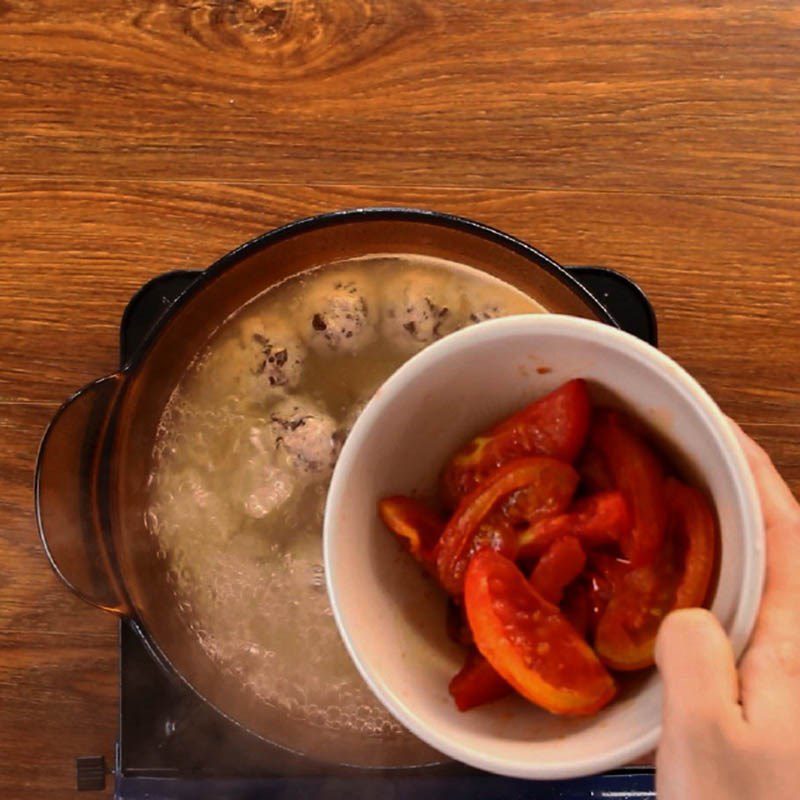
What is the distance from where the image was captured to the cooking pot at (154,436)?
2.03 feet

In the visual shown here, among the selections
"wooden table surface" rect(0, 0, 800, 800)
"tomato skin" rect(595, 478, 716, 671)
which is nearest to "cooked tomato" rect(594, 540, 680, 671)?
"tomato skin" rect(595, 478, 716, 671)

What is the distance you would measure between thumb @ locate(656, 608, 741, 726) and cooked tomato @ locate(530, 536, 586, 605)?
0.19ft

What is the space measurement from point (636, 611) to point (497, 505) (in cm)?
8

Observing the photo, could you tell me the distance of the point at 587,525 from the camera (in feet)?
1.46

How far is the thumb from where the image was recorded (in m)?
0.38

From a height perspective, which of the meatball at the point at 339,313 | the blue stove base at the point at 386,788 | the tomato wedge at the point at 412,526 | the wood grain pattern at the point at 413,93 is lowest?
the blue stove base at the point at 386,788

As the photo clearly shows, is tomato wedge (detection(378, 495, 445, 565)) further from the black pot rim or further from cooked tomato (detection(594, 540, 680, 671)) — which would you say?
the black pot rim

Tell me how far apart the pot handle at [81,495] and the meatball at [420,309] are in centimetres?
20

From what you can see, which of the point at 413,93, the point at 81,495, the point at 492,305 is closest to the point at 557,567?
the point at 492,305

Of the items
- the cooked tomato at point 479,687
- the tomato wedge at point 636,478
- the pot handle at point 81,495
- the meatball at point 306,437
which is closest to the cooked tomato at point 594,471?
the tomato wedge at point 636,478

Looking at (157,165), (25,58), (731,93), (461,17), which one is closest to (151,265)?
(157,165)

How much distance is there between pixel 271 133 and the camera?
0.76 m

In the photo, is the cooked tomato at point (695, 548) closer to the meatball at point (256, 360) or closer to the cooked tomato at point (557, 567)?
the cooked tomato at point (557, 567)

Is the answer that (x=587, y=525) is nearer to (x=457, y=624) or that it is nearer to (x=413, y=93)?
(x=457, y=624)
